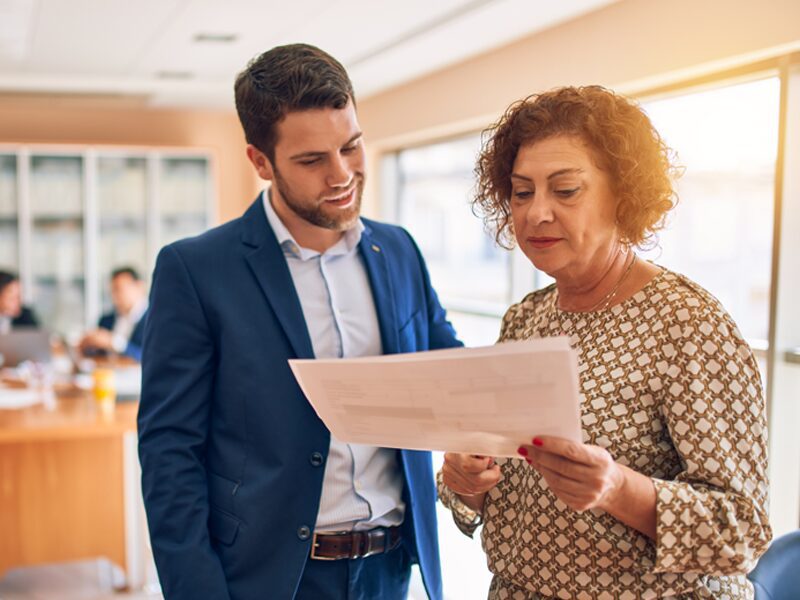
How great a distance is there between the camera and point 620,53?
3303 millimetres

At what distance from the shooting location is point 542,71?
385cm

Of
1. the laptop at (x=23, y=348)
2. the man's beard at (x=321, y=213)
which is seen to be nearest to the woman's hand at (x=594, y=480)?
the man's beard at (x=321, y=213)

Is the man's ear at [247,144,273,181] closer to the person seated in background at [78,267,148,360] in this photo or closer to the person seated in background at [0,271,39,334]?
the person seated in background at [78,267,148,360]

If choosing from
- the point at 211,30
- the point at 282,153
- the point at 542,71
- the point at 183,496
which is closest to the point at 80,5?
the point at 211,30

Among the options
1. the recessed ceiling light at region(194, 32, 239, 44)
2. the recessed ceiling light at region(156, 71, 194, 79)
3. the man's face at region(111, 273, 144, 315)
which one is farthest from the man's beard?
the recessed ceiling light at region(156, 71, 194, 79)

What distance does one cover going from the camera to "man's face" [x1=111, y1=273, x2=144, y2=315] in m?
5.49

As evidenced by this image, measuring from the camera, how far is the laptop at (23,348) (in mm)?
4492

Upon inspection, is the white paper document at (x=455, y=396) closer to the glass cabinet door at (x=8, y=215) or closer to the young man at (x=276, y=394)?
the young man at (x=276, y=394)

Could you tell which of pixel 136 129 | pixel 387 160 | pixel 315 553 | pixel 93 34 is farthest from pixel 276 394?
pixel 136 129

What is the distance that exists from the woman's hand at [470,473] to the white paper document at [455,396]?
11cm

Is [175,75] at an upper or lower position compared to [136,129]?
upper

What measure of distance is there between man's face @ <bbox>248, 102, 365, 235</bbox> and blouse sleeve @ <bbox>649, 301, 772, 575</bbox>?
66 cm

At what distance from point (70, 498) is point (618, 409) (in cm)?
321

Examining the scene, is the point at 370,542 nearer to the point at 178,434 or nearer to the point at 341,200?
the point at 178,434
